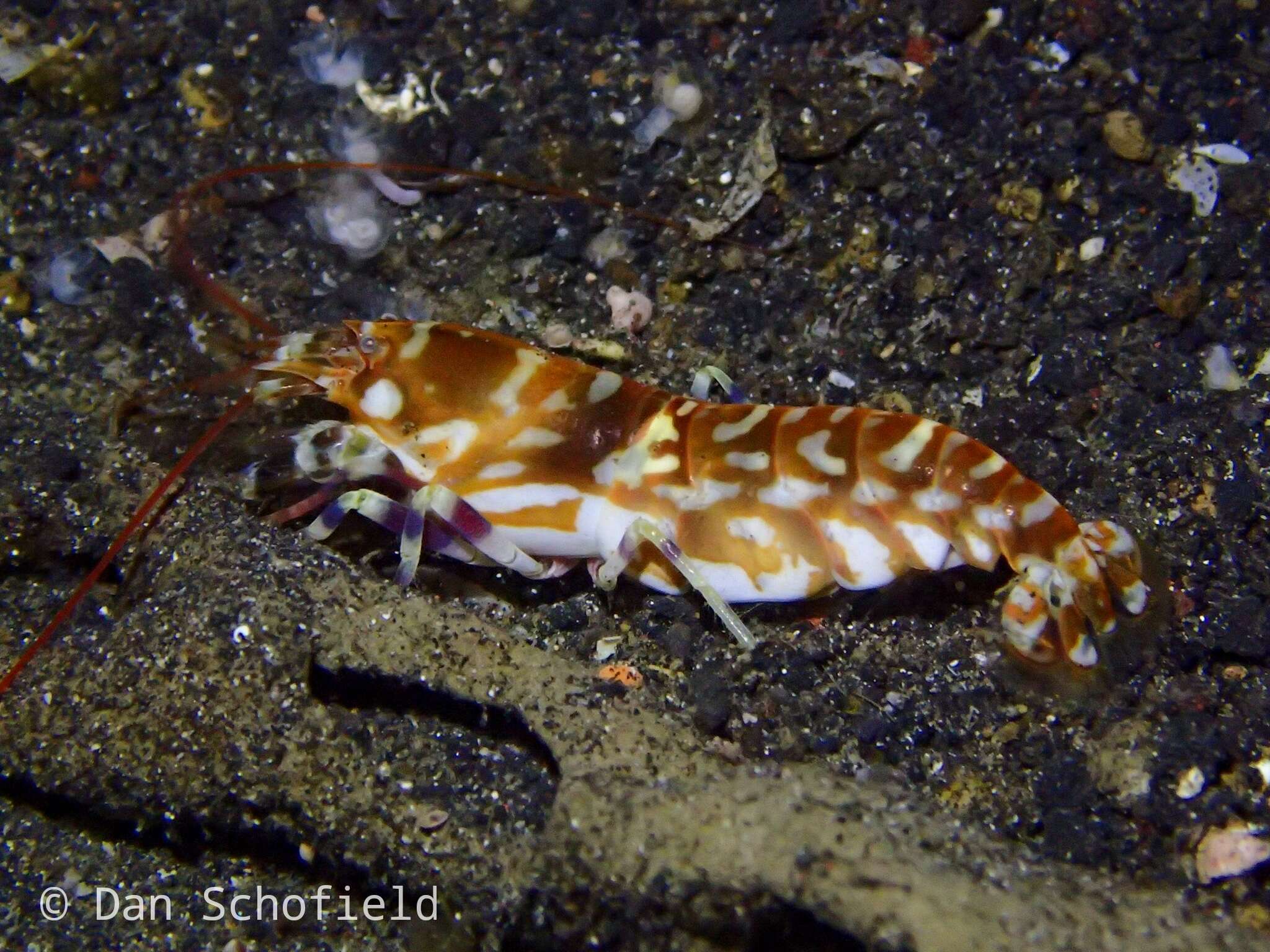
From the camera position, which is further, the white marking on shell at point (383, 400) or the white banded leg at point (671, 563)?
the white marking on shell at point (383, 400)

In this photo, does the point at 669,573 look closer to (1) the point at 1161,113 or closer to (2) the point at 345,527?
(2) the point at 345,527

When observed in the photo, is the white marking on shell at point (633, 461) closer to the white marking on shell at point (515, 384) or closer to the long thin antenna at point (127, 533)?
the white marking on shell at point (515, 384)

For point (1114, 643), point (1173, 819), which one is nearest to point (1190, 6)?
point (1114, 643)

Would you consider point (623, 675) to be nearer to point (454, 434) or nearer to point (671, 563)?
point (671, 563)

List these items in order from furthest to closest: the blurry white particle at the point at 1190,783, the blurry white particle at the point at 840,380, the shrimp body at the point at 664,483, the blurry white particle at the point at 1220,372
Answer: the blurry white particle at the point at 840,380
the blurry white particle at the point at 1220,372
the shrimp body at the point at 664,483
the blurry white particle at the point at 1190,783

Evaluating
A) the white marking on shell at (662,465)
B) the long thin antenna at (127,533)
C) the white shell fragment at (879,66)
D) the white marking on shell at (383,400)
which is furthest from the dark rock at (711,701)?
the white shell fragment at (879,66)

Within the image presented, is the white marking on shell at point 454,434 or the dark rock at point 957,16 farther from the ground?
the dark rock at point 957,16

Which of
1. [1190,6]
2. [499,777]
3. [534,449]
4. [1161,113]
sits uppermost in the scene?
[1190,6]
